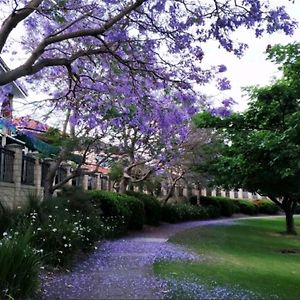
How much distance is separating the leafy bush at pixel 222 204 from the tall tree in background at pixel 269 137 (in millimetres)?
15174

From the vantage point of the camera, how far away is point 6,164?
49.0 ft

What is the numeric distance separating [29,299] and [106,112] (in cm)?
638

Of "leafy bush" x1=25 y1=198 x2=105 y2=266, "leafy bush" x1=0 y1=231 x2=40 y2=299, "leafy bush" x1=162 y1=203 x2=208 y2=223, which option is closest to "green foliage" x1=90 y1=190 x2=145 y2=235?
"leafy bush" x1=25 y1=198 x2=105 y2=266

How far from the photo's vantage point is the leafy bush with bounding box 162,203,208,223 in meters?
28.3

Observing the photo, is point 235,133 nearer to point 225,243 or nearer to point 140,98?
point 225,243

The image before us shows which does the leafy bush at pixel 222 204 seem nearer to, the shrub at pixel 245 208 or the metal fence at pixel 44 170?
the shrub at pixel 245 208

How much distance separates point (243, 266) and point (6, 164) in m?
7.76

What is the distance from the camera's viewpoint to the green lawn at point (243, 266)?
9.23m

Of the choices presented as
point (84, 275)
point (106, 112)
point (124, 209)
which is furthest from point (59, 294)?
point (124, 209)

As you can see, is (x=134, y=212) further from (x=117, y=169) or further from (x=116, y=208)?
(x=117, y=169)

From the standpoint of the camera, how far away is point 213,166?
77.2 ft

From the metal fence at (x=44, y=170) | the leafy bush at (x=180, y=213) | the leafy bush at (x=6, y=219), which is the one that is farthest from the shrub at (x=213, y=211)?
the leafy bush at (x=6, y=219)

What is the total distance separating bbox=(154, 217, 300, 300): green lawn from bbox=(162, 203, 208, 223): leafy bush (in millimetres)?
8325

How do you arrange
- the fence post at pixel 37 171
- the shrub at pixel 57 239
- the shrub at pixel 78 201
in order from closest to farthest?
the shrub at pixel 57 239, the shrub at pixel 78 201, the fence post at pixel 37 171
